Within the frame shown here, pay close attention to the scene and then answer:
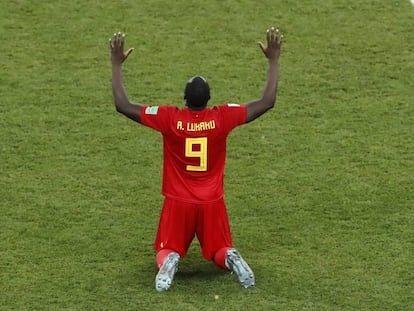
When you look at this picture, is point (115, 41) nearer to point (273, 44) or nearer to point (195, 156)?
point (195, 156)

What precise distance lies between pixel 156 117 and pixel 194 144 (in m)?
0.34

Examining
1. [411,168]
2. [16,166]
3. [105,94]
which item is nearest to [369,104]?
[411,168]

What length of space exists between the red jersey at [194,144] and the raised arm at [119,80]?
76 mm

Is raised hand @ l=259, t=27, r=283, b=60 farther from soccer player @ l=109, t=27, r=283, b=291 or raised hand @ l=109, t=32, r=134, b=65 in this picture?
raised hand @ l=109, t=32, r=134, b=65

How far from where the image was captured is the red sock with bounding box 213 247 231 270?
9875 millimetres

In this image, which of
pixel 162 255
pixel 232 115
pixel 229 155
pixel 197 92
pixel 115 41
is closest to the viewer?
pixel 115 41

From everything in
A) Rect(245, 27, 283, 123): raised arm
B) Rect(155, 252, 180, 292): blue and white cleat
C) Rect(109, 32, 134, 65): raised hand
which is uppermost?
Rect(109, 32, 134, 65): raised hand

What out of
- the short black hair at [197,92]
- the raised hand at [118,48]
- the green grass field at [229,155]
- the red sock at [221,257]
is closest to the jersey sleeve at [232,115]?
the short black hair at [197,92]

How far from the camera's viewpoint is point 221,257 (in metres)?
9.89

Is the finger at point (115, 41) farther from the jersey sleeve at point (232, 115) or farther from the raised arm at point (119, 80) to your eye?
the jersey sleeve at point (232, 115)

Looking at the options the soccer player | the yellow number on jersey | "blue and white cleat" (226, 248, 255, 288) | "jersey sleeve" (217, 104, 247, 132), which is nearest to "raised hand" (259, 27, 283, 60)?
the soccer player

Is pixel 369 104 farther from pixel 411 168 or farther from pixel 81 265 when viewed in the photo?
pixel 81 265

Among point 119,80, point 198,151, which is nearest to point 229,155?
point 198,151

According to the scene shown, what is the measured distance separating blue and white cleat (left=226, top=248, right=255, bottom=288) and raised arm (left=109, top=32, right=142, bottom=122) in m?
1.22
